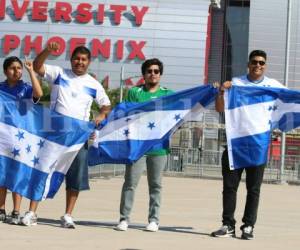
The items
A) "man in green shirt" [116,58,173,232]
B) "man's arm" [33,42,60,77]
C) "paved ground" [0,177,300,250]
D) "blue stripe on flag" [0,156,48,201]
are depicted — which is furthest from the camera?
"man in green shirt" [116,58,173,232]

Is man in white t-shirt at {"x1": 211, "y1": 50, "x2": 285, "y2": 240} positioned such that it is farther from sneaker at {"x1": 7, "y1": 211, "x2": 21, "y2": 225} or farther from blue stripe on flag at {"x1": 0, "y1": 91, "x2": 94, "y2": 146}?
sneaker at {"x1": 7, "y1": 211, "x2": 21, "y2": 225}

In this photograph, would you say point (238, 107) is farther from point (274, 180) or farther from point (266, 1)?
point (266, 1)

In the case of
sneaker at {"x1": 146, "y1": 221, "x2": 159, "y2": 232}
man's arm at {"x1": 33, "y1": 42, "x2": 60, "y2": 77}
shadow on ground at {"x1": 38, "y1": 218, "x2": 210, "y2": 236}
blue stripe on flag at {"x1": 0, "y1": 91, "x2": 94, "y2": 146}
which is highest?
man's arm at {"x1": 33, "y1": 42, "x2": 60, "y2": 77}

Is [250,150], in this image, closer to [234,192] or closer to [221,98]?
[234,192]

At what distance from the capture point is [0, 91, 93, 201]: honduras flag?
26.7 ft

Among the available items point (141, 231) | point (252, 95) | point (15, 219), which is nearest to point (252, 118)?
point (252, 95)

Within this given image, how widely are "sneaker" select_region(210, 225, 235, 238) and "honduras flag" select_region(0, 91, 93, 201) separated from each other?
175cm

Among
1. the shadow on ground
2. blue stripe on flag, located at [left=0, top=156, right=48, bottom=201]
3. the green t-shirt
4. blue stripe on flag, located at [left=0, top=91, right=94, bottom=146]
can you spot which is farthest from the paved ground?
the green t-shirt

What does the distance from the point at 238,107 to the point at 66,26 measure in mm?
59055

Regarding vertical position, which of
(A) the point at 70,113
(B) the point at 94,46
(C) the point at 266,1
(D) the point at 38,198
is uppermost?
(C) the point at 266,1

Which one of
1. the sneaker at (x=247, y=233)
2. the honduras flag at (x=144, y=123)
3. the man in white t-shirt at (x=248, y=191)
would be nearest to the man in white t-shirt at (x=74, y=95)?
the honduras flag at (x=144, y=123)

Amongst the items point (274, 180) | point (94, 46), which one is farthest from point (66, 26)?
point (274, 180)

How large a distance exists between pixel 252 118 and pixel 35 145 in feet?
7.80

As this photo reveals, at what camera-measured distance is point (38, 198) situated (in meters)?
8.07
